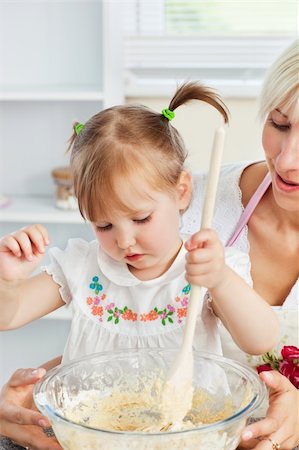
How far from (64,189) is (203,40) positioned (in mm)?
838

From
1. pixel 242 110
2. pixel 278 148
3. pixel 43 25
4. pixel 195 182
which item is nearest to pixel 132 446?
pixel 278 148

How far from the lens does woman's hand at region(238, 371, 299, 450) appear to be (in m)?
1.02

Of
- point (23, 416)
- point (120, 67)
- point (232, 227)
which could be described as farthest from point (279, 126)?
point (120, 67)

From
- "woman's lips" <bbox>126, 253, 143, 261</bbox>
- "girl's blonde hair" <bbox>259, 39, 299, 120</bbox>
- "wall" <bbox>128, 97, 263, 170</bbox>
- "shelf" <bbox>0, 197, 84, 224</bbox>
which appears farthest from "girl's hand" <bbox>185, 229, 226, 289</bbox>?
"wall" <bbox>128, 97, 263, 170</bbox>

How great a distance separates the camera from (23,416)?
3.55 ft

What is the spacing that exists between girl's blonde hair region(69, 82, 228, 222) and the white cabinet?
173 centimetres

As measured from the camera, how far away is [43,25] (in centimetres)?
318

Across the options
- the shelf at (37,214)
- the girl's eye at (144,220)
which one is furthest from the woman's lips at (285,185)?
the shelf at (37,214)

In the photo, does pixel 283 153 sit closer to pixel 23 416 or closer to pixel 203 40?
pixel 23 416

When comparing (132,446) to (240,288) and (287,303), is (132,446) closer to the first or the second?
(240,288)

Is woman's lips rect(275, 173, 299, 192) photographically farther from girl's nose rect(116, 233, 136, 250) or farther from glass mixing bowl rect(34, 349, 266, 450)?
glass mixing bowl rect(34, 349, 266, 450)

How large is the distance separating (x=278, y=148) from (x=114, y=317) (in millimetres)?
428

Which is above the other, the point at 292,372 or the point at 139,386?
the point at 139,386

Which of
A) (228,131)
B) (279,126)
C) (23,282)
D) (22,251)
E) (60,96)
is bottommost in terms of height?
(228,131)
